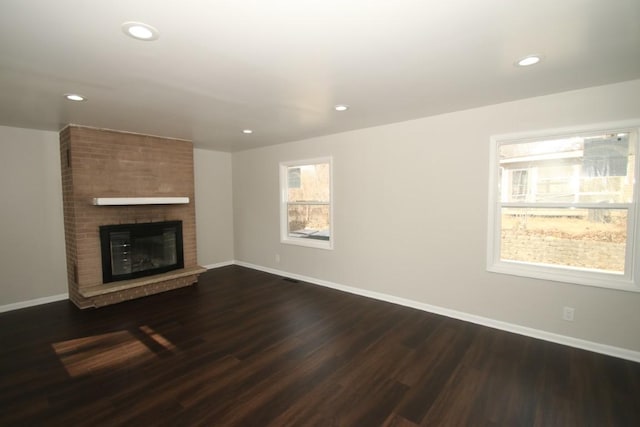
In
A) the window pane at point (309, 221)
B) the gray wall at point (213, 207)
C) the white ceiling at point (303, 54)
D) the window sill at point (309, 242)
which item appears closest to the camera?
the white ceiling at point (303, 54)

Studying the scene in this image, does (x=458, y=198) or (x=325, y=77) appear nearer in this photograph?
(x=325, y=77)

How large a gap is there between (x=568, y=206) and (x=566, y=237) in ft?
1.04

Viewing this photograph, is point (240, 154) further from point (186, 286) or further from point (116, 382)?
point (116, 382)

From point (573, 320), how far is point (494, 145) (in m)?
1.89

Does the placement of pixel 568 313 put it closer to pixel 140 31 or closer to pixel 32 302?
pixel 140 31

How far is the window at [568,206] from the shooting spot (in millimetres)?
2621

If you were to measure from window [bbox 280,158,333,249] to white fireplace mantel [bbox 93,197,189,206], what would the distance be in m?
1.73

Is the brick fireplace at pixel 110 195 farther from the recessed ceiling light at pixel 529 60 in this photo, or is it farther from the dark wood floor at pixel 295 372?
the recessed ceiling light at pixel 529 60

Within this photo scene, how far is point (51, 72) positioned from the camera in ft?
7.22

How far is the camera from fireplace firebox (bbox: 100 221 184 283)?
13.6ft

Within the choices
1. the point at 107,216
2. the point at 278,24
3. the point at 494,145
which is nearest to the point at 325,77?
the point at 278,24

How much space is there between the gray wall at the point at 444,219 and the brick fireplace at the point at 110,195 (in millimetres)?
2079

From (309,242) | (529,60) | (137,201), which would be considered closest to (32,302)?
→ (137,201)

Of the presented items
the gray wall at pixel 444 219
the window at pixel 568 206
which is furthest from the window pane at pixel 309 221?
the window at pixel 568 206
